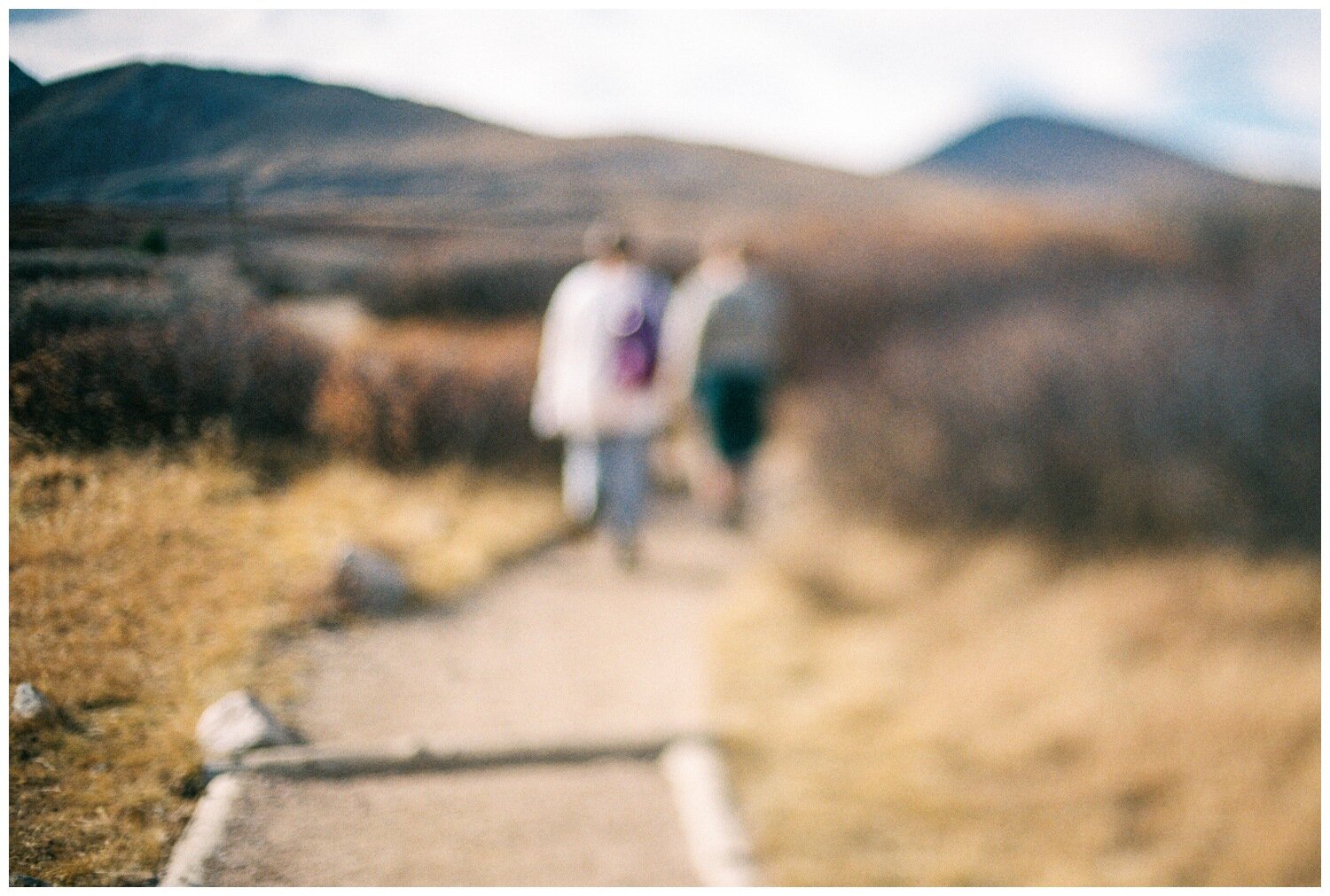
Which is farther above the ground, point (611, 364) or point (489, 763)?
point (611, 364)

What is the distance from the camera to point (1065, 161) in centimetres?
369

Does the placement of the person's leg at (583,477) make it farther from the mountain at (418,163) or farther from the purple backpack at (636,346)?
the mountain at (418,163)

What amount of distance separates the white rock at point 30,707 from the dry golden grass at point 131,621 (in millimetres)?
31

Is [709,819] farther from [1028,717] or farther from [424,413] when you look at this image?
[424,413]

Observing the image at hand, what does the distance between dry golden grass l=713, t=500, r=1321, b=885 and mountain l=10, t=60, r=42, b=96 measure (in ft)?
9.53

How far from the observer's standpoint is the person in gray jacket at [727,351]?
4.17 metres

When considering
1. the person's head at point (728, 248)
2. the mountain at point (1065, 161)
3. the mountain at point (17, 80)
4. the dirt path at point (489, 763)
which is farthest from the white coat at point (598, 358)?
the mountain at point (17, 80)

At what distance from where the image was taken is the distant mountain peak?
3633 millimetres

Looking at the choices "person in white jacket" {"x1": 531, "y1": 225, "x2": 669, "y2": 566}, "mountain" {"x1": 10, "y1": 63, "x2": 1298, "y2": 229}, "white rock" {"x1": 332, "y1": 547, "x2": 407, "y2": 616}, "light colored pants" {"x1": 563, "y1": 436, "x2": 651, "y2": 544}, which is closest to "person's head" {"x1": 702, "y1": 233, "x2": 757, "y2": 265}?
"mountain" {"x1": 10, "y1": 63, "x2": 1298, "y2": 229}

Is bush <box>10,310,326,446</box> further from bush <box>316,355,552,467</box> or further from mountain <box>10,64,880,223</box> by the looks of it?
mountain <box>10,64,880,223</box>

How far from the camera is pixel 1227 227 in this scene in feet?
13.4

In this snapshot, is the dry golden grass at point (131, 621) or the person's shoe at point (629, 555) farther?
the person's shoe at point (629, 555)

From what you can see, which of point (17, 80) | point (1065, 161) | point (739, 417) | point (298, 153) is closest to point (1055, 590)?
point (739, 417)

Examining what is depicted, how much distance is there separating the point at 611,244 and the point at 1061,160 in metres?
1.79
